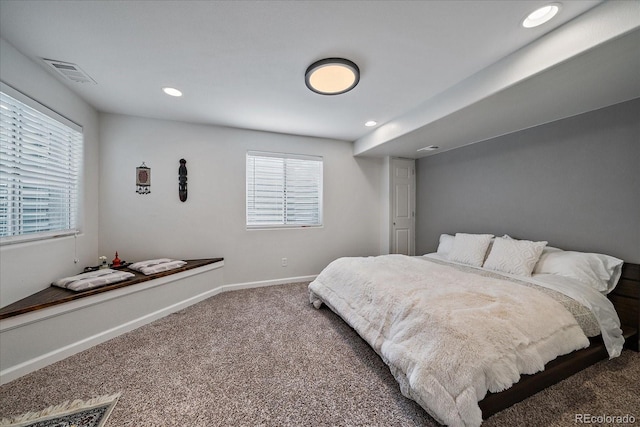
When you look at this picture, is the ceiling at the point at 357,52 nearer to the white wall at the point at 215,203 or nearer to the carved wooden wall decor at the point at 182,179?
the white wall at the point at 215,203

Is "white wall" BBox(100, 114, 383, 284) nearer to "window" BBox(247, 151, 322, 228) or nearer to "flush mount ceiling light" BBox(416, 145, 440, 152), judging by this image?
"window" BBox(247, 151, 322, 228)

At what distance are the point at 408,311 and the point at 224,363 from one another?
4.89ft

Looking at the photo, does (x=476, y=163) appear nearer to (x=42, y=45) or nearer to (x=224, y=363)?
(x=224, y=363)

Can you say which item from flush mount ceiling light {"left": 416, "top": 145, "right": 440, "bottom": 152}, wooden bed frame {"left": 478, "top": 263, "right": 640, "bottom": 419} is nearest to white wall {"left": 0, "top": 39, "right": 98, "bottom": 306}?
wooden bed frame {"left": 478, "top": 263, "right": 640, "bottom": 419}

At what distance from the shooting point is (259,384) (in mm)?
1620

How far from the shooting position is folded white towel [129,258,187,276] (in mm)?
2628

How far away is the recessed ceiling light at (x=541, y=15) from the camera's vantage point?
137 centimetres

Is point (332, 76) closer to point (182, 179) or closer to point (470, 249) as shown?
point (182, 179)

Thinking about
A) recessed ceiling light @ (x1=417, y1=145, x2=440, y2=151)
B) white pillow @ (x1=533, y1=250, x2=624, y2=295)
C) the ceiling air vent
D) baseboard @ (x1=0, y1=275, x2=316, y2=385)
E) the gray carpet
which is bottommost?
the gray carpet

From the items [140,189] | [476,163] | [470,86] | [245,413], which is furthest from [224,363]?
[476,163]

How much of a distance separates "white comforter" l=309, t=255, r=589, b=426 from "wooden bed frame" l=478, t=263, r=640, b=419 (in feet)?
0.45

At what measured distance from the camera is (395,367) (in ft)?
4.95

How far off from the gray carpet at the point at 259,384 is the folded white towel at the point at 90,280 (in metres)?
0.54

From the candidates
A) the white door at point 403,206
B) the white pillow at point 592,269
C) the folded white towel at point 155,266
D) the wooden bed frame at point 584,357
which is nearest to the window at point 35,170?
the folded white towel at point 155,266
